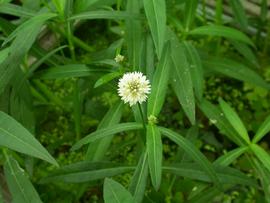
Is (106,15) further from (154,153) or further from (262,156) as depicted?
(262,156)

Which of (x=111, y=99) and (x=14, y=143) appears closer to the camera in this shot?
(x=14, y=143)

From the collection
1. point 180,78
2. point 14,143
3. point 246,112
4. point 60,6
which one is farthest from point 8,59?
point 246,112

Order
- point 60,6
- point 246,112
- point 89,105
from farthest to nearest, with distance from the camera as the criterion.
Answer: point 246,112 → point 89,105 → point 60,6

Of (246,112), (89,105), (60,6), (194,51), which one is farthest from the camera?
(246,112)

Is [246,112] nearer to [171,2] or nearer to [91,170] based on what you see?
[171,2]

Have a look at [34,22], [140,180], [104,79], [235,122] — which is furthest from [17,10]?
[235,122]

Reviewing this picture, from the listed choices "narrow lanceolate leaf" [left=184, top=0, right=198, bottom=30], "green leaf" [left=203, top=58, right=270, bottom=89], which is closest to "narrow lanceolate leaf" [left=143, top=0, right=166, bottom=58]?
"narrow lanceolate leaf" [left=184, top=0, right=198, bottom=30]

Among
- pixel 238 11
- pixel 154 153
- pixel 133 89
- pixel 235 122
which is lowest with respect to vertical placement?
pixel 154 153
